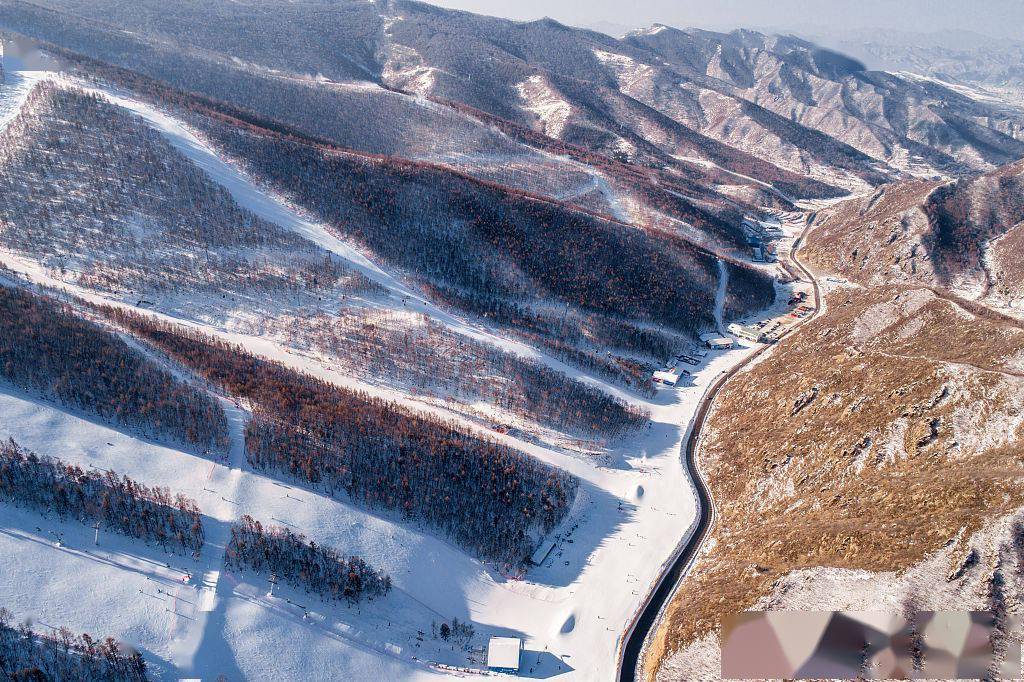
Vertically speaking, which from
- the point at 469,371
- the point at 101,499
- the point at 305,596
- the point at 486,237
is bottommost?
the point at 305,596

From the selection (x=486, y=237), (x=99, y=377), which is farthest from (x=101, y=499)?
(x=486, y=237)

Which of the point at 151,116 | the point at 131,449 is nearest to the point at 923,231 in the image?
the point at 131,449

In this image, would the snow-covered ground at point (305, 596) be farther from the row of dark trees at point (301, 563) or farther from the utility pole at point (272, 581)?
the row of dark trees at point (301, 563)

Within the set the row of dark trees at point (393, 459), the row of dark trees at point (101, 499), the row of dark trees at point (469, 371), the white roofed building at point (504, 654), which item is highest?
the row of dark trees at point (469, 371)

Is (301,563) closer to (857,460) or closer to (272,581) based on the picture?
(272,581)

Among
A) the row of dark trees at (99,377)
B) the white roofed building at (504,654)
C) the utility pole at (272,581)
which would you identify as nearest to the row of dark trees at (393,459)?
the row of dark trees at (99,377)
